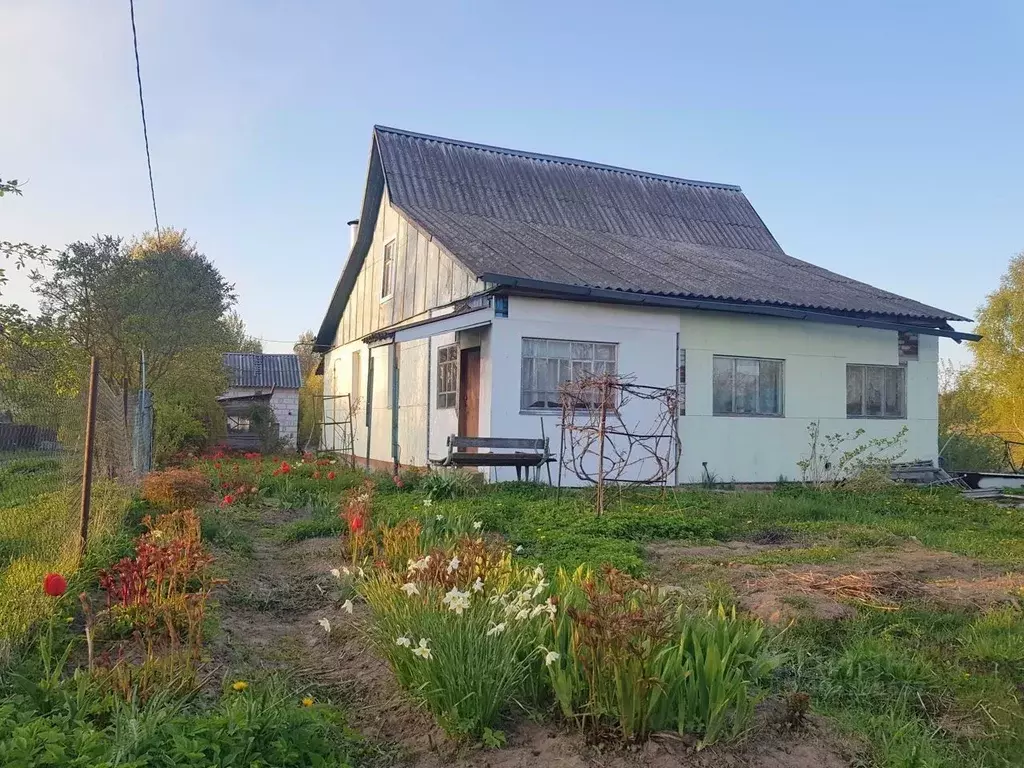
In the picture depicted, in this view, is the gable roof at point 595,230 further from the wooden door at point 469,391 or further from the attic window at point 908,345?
the wooden door at point 469,391

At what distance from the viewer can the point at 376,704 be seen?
3.84 meters

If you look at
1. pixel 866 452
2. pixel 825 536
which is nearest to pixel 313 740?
pixel 825 536

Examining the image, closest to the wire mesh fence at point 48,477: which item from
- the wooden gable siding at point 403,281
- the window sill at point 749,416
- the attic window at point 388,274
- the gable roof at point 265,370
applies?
the wooden gable siding at point 403,281

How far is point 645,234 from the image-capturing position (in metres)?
18.0

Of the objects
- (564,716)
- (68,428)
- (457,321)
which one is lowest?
(564,716)

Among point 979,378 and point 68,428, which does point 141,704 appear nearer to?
point 68,428

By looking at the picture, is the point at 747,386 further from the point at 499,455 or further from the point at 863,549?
the point at 863,549

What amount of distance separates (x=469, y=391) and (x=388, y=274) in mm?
5313

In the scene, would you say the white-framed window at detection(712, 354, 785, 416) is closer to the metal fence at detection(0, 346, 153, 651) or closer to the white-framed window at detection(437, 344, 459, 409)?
the white-framed window at detection(437, 344, 459, 409)

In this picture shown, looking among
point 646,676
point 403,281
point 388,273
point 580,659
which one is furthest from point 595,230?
point 646,676

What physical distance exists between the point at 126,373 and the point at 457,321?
941cm

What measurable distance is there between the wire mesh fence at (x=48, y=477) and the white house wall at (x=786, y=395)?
8187 mm

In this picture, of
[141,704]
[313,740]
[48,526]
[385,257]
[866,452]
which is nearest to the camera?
[313,740]

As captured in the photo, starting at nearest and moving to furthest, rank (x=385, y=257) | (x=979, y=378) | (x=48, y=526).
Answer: (x=48, y=526), (x=385, y=257), (x=979, y=378)
